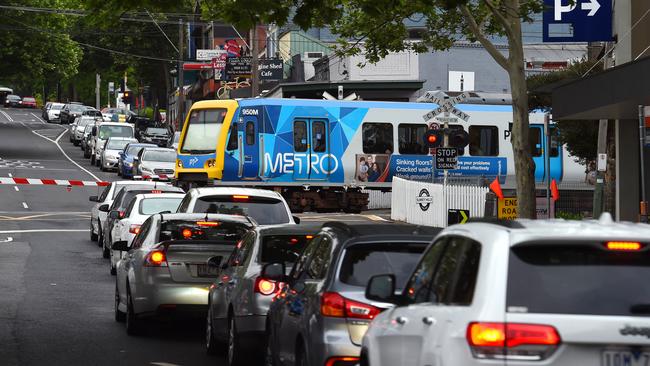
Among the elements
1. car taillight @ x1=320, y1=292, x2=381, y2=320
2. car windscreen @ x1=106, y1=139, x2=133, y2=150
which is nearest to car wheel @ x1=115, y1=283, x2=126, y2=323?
Result: car taillight @ x1=320, y1=292, x2=381, y2=320

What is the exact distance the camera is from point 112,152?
60.8 metres

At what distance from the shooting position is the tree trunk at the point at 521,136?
70.4 feet

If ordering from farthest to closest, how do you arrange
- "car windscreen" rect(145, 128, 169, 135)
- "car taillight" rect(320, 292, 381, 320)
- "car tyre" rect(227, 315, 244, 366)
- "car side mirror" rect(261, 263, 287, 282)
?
"car windscreen" rect(145, 128, 169, 135) → "car tyre" rect(227, 315, 244, 366) → "car side mirror" rect(261, 263, 287, 282) → "car taillight" rect(320, 292, 381, 320)

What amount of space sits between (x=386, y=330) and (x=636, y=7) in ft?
59.6

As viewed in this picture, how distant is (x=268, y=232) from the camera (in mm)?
13969

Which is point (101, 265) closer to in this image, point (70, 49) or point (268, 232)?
point (268, 232)

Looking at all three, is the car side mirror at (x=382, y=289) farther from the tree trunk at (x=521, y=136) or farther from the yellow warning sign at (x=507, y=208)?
the yellow warning sign at (x=507, y=208)

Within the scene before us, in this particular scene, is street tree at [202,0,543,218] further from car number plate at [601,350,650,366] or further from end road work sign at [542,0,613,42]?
car number plate at [601,350,650,366]

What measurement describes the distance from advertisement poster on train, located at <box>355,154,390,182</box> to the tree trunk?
20.8 meters

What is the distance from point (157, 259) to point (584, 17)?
12.1 metres

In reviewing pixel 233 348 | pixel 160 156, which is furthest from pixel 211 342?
pixel 160 156

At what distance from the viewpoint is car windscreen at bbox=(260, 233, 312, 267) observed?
13781 mm

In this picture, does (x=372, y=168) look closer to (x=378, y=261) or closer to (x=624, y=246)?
(x=378, y=261)

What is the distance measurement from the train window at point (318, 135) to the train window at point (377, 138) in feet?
4.63
